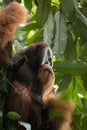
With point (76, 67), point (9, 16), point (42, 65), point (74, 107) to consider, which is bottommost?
point (74, 107)

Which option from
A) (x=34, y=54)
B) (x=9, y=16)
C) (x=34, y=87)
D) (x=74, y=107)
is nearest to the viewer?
(x=9, y=16)

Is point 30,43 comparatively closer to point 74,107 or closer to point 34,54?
point 34,54

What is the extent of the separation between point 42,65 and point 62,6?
0.69m

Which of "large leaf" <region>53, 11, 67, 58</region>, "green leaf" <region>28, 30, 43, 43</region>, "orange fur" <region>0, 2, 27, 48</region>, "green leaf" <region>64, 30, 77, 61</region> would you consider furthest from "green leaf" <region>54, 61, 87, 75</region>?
"green leaf" <region>28, 30, 43, 43</region>

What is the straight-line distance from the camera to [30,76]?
2.54 m

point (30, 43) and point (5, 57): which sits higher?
point (5, 57)

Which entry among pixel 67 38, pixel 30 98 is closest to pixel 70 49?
pixel 67 38

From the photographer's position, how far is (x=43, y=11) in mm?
2041

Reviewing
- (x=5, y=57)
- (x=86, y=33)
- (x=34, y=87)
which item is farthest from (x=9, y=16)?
(x=34, y=87)

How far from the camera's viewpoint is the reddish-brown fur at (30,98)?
1979 millimetres

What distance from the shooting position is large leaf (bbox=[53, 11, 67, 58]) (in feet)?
6.31

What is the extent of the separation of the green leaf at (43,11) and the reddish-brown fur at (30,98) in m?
0.11

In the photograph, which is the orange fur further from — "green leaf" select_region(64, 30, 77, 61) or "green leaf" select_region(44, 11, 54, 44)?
"green leaf" select_region(64, 30, 77, 61)

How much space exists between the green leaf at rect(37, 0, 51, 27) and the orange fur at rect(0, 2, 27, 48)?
0.11 m
